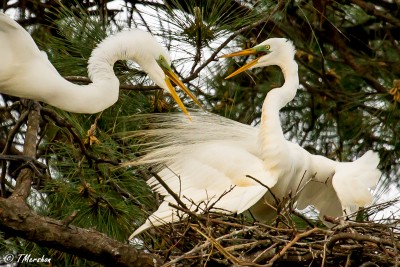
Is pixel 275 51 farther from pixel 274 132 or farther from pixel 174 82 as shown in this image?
pixel 174 82

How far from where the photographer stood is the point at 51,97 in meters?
3.01

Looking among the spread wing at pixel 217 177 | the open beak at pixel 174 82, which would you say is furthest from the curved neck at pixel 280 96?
the open beak at pixel 174 82

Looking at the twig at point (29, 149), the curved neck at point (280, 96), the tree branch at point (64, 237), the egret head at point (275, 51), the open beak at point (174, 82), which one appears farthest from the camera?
the egret head at point (275, 51)

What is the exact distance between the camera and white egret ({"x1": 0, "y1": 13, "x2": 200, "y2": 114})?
9.86ft

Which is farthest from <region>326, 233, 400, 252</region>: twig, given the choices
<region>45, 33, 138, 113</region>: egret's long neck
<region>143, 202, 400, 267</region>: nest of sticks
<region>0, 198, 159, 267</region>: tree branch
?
<region>45, 33, 138, 113</region>: egret's long neck

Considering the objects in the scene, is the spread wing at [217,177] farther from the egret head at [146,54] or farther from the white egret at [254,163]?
the egret head at [146,54]

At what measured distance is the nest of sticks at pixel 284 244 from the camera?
2.51 m

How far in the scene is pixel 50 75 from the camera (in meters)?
3.02

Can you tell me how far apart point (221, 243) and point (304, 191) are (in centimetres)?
86

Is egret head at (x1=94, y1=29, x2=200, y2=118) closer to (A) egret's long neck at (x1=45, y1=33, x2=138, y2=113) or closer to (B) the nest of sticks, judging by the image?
(A) egret's long neck at (x1=45, y1=33, x2=138, y2=113)

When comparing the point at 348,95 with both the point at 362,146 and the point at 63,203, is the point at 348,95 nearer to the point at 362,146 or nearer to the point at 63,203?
the point at 362,146

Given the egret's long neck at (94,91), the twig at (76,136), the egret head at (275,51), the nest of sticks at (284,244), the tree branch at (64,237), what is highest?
the egret head at (275,51)

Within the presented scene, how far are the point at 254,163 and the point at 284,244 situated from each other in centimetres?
72

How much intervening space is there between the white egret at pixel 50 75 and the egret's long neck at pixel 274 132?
528 mm
